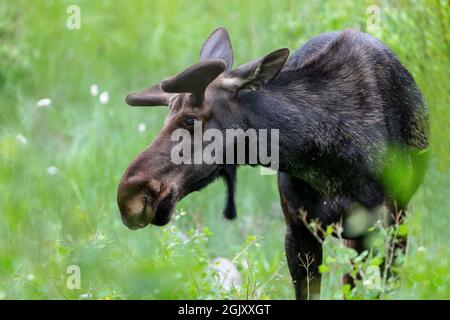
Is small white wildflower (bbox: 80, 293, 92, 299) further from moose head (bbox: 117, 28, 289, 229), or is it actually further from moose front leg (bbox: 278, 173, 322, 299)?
moose front leg (bbox: 278, 173, 322, 299)

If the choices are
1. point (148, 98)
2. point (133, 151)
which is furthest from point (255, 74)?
point (133, 151)

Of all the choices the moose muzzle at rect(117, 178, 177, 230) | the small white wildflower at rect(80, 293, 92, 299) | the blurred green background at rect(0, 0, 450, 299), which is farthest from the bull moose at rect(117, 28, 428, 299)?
the small white wildflower at rect(80, 293, 92, 299)

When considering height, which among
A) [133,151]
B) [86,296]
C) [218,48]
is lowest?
[86,296]

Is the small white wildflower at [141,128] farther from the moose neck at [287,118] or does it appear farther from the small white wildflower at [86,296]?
the small white wildflower at [86,296]

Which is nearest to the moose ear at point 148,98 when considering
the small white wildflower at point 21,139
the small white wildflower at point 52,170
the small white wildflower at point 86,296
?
the small white wildflower at point 86,296

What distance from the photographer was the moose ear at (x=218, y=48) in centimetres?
614

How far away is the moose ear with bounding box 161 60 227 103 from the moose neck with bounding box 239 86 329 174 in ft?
0.93

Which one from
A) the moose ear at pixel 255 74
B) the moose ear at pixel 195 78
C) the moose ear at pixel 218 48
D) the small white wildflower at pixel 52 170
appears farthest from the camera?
the small white wildflower at pixel 52 170

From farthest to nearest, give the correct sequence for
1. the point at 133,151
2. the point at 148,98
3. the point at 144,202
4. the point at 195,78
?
the point at 133,151 < the point at 148,98 < the point at 195,78 < the point at 144,202

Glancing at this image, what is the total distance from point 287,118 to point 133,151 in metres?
3.08

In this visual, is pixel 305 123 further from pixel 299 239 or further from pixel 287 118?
pixel 299 239

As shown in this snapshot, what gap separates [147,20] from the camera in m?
11.9

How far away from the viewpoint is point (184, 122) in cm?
551

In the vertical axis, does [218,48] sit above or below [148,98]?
above
